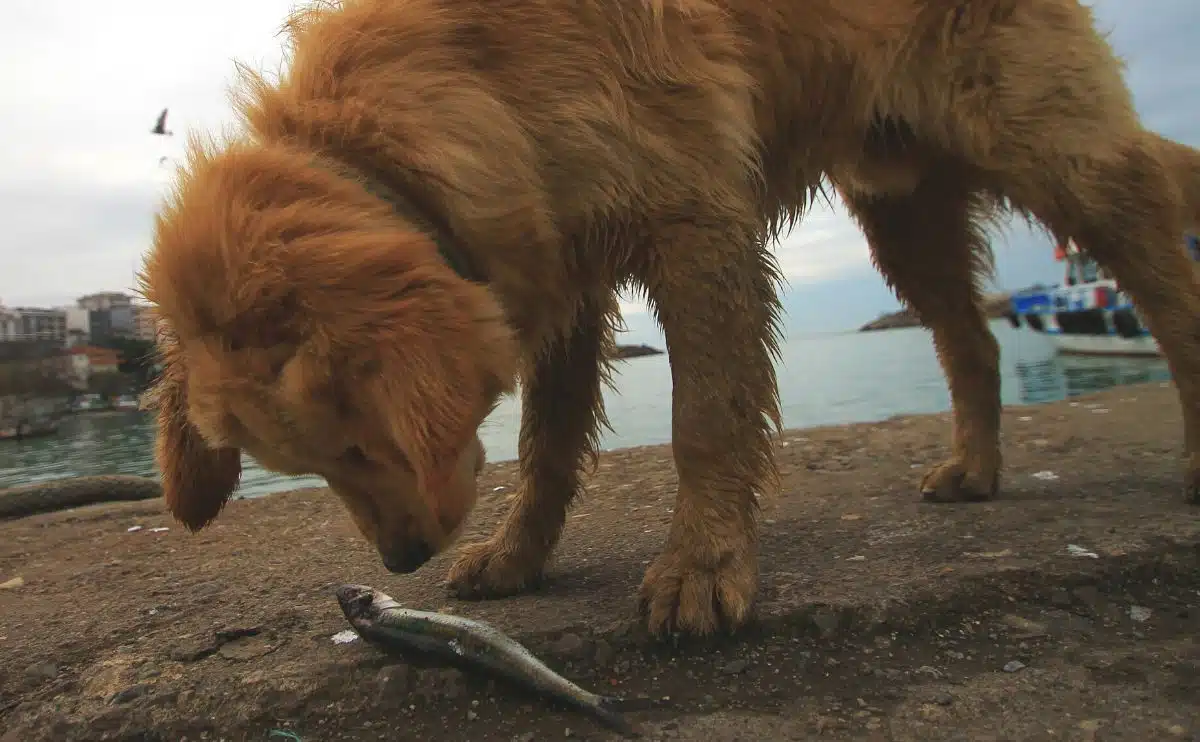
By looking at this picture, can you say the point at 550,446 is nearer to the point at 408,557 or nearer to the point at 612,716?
the point at 408,557

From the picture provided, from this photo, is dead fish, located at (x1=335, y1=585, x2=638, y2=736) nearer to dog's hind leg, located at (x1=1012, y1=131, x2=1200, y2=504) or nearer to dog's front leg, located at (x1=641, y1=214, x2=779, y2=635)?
dog's front leg, located at (x1=641, y1=214, x2=779, y2=635)

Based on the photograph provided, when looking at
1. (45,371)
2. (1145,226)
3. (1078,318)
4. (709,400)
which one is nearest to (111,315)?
(709,400)

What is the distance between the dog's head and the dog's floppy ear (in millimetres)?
202

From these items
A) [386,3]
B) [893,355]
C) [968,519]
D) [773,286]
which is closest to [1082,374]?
[893,355]

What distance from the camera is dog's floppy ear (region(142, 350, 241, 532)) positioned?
6.15 feet

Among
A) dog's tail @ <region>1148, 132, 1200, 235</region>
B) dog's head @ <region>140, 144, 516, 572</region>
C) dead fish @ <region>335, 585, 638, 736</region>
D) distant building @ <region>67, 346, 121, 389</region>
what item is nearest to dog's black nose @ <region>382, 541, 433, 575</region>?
dog's head @ <region>140, 144, 516, 572</region>

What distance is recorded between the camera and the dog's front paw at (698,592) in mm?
1790

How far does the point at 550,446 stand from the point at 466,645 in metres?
0.89

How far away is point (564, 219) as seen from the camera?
188cm

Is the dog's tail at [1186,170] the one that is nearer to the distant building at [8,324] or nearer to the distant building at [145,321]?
the distant building at [145,321]

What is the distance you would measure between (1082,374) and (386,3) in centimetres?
1039

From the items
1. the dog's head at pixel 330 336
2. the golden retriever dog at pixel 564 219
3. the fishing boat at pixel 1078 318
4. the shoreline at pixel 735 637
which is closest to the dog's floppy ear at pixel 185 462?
the golden retriever dog at pixel 564 219

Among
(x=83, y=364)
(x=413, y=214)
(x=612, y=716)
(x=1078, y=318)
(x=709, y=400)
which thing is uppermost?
(x=1078, y=318)

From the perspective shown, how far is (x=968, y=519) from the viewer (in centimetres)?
257
